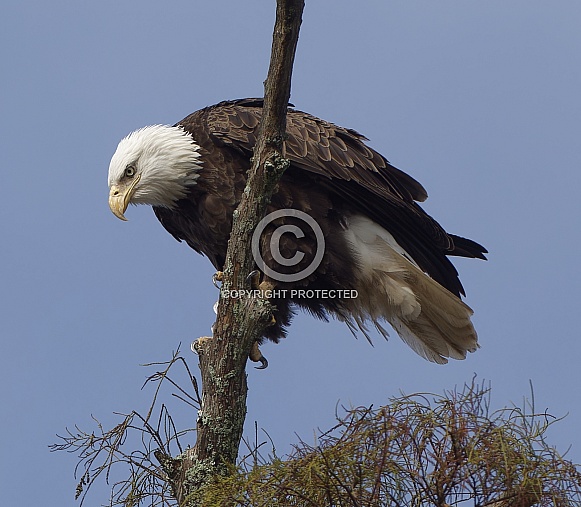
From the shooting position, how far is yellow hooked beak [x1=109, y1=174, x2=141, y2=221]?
217 inches

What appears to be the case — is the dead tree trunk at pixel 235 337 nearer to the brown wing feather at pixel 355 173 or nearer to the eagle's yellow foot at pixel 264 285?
the eagle's yellow foot at pixel 264 285

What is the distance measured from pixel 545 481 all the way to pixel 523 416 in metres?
0.28

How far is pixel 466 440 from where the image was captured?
11.3ft

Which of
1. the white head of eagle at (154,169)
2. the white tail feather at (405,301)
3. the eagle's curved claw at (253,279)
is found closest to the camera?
the eagle's curved claw at (253,279)

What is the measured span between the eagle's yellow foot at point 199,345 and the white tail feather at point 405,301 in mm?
1103

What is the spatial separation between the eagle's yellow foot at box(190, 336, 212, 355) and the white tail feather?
1.10 meters

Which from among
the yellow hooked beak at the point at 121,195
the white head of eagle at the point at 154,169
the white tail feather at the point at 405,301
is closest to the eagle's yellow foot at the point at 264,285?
the white tail feather at the point at 405,301

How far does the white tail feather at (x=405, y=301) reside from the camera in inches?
223

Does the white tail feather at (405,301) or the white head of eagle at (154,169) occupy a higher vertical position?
the white head of eagle at (154,169)

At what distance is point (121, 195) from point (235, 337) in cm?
153

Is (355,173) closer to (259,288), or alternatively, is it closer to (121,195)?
(259,288)

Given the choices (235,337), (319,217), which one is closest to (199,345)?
(235,337)

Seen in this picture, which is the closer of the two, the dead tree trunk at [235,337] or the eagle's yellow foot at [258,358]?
the dead tree trunk at [235,337]

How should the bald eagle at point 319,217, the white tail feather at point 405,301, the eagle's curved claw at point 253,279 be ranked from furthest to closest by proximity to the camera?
the white tail feather at point 405,301
the bald eagle at point 319,217
the eagle's curved claw at point 253,279
